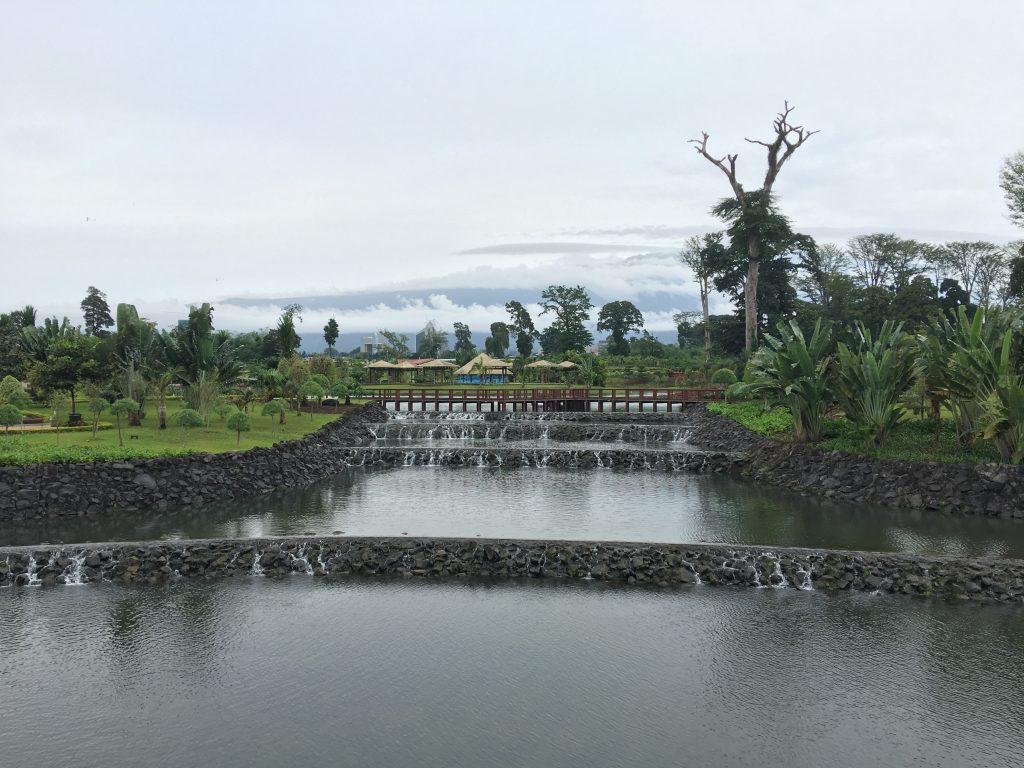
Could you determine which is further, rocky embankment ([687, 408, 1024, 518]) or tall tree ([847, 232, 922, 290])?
tall tree ([847, 232, 922, 290])

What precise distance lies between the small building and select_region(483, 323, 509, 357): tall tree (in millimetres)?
27813

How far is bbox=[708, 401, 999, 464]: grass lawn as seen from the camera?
81.4 ft

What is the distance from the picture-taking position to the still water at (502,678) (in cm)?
985

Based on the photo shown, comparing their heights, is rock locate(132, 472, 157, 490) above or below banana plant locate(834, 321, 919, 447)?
below

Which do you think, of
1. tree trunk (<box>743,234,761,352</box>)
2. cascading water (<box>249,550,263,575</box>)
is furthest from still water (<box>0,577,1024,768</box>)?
tree trunk (<box>743,234,761,352</box>)

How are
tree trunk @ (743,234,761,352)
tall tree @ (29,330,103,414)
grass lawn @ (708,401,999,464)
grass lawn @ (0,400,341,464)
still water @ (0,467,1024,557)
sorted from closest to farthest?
still water @ (0,467,1024,557)
grass lawn @ (0,400,341,464)
grass lawn @ (708,401,999,464)
tall tree @ (29,330,103,414)
tree trunk @ (743,234,761,352)

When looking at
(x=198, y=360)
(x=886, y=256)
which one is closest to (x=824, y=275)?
(x=886, y=256)

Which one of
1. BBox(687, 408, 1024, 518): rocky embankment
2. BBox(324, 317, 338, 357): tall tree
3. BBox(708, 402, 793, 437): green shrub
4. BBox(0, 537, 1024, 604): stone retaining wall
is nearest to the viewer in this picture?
BBox(0, 537, 1024, 604): stone retaining wall

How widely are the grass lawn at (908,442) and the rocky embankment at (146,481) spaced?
1956 centimetres

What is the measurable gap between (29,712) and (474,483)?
18.0 m

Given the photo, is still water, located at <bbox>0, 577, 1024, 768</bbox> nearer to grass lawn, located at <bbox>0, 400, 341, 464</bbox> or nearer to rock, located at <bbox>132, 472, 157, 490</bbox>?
rock, located at <bbox>132, 472, 157, 490</bbox>

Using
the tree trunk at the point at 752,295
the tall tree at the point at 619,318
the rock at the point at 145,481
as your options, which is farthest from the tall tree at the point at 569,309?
the rock at the point at 145,481

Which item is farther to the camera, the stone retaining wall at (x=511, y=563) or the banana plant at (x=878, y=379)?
the banana plant at (x=878, y=379)

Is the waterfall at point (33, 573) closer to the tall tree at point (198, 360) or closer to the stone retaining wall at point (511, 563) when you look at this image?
the stone retaining wall at point (511, 563)
